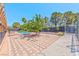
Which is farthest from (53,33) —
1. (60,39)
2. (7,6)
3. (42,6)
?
(7,6)

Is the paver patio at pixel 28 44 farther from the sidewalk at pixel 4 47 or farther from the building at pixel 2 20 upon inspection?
the building at pixel 2 20

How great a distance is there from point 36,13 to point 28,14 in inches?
4.8

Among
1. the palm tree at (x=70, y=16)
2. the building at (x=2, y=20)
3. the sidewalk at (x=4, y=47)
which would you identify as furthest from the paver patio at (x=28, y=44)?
the palm tree at (x=70, y=16)

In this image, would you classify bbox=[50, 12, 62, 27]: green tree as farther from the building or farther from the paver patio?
the building

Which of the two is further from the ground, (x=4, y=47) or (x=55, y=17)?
(x=55, y=17)

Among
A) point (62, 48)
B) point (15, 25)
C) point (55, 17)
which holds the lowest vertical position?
point (62, 48)

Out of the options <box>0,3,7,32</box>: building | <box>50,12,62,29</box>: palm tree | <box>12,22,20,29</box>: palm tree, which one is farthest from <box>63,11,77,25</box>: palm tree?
<box>0,3,7,32</box>: building

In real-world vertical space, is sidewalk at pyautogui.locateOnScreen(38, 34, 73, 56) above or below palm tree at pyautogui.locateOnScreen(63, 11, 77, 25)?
below

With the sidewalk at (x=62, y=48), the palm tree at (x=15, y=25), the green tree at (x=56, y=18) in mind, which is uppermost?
the green tree at (x=56, y=18)

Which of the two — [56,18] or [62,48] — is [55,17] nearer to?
[56,18]

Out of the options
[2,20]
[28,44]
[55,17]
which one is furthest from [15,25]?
[55,17]

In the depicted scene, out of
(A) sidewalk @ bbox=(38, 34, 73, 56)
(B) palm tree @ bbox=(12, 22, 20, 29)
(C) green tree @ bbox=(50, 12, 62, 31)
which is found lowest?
(A) sidewalk @ bbox=(38, 34, 73, 56)

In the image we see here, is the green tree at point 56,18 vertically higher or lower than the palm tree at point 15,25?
higher

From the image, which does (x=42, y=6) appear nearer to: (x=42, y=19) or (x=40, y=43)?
(x=42, y=19)
